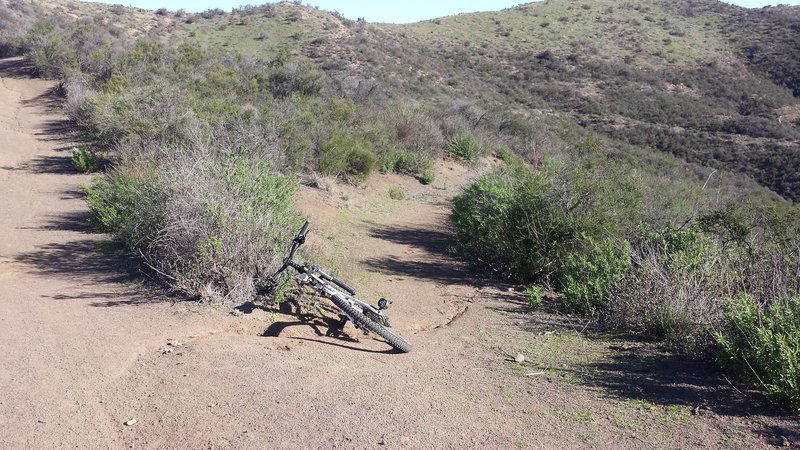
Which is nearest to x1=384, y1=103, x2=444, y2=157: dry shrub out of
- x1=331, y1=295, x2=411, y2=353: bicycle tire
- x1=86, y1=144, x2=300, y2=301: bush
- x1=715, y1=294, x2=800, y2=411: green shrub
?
x1=86, y1=144, x2=300, y2=301: bush

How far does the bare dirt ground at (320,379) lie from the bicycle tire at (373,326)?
154 millimetres

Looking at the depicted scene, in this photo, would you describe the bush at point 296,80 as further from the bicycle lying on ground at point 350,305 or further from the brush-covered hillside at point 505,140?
the bicycle lying on ground at point 350,305

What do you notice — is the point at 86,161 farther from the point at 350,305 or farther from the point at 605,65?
the point at 605,65

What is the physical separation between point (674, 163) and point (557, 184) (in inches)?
902

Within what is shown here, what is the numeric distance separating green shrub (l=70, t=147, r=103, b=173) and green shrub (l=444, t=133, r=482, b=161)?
Answer: 41.8ft

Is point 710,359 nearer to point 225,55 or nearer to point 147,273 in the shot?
point 147,273

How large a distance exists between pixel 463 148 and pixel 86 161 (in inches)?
524

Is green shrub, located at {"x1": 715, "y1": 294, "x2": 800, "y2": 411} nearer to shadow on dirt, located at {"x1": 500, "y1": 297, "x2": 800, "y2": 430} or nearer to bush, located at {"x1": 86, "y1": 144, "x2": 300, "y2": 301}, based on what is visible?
shadow on dirt, located at {"x1": 500, "y1": 297, "x2": 800, "y2": 430}

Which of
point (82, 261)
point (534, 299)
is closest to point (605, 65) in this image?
point (534, 299)

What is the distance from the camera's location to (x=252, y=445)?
413cm

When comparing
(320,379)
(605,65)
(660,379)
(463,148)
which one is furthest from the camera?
(605,65)

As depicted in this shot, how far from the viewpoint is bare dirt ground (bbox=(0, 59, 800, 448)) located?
4309mm

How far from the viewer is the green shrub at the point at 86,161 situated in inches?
586

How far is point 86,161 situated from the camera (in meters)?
15.0
